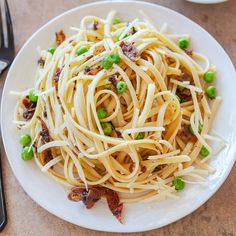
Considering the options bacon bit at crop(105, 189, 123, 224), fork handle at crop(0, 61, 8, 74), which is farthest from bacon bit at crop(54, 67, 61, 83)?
bacon bit at crop(105, 189, 123, 224)

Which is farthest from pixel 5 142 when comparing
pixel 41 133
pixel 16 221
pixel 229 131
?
pixel 229 131

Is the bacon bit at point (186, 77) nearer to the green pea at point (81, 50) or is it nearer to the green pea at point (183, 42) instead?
the green pea at point (183, 42)

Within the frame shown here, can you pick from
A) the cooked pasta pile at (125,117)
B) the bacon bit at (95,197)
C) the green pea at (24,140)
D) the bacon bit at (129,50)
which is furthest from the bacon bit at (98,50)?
the bacon bit at (95,197)

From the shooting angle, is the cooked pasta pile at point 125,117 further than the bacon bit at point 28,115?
No

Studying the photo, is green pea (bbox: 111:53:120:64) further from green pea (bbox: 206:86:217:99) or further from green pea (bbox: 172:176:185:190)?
green pea (bbox: 172:176:185:190)

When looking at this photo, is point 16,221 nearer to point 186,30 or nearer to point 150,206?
point 150,206

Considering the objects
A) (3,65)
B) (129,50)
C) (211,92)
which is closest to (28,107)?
(3,65)
